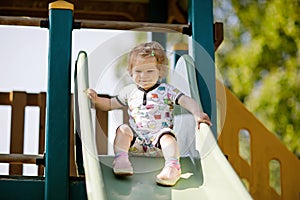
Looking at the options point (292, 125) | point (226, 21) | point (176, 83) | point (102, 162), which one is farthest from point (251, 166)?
point (226, 21)

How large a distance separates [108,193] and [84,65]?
812 mm

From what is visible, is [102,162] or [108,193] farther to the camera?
[102,162]

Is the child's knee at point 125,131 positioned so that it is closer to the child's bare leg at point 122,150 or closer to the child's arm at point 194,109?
the child's bare leg at point 122,150

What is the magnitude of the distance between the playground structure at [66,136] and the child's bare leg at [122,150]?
0.68 ft

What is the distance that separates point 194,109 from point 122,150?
462 millimetres

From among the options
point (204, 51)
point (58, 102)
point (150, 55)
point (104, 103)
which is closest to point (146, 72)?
point (150, 55)

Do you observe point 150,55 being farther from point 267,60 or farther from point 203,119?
point 267,60

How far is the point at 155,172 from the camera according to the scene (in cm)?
382

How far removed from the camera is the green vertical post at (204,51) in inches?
166

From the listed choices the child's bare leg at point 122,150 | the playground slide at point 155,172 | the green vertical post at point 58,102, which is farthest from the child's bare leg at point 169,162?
the green vertical post at point 58,102

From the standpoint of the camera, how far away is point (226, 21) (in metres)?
16.2

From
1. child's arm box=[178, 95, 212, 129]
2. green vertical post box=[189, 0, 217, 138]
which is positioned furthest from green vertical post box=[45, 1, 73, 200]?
green vertical post box=[189, 0, 217, 138]

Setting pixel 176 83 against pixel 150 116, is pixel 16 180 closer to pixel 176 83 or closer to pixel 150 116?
pixel 150 116

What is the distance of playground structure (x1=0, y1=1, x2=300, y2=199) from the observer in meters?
3.79
